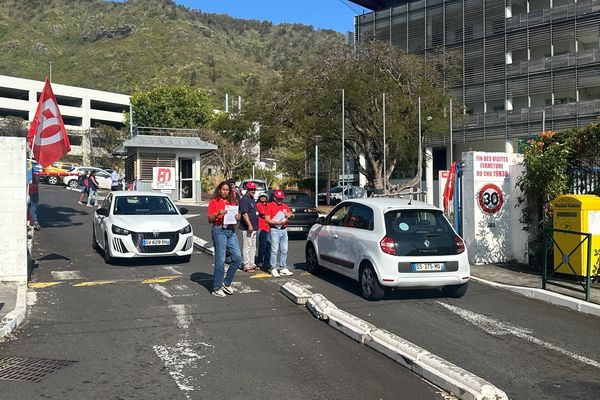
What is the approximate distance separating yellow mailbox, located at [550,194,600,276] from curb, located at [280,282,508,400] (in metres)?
4.84

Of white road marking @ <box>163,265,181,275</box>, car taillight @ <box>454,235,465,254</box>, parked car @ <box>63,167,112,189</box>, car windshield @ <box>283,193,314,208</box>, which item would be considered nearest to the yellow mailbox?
car taillight @ <box>454,235,465,254</box>

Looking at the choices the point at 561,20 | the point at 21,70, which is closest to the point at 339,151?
the point at 561,20

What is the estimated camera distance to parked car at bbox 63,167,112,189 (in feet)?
134

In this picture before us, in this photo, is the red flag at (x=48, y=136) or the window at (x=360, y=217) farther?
the red flag at (x=48, y=136)

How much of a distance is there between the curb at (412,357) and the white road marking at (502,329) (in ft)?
5.91

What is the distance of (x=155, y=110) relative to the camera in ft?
233

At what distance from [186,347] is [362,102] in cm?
2545

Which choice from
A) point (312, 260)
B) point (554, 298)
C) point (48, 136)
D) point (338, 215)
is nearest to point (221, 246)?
point (338, 215)

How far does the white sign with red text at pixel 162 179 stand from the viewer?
90.2 feet

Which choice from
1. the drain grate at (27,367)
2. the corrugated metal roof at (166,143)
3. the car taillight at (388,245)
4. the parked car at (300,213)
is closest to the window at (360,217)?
the car taillight at (388,245)

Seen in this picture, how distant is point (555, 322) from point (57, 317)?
6930 mm

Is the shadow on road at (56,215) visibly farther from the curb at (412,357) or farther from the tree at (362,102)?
the curb at (412,357)

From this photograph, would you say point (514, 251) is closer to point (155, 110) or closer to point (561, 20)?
point (561, 20)

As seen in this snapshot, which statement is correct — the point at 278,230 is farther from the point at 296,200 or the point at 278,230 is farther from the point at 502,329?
the point at 296,200
